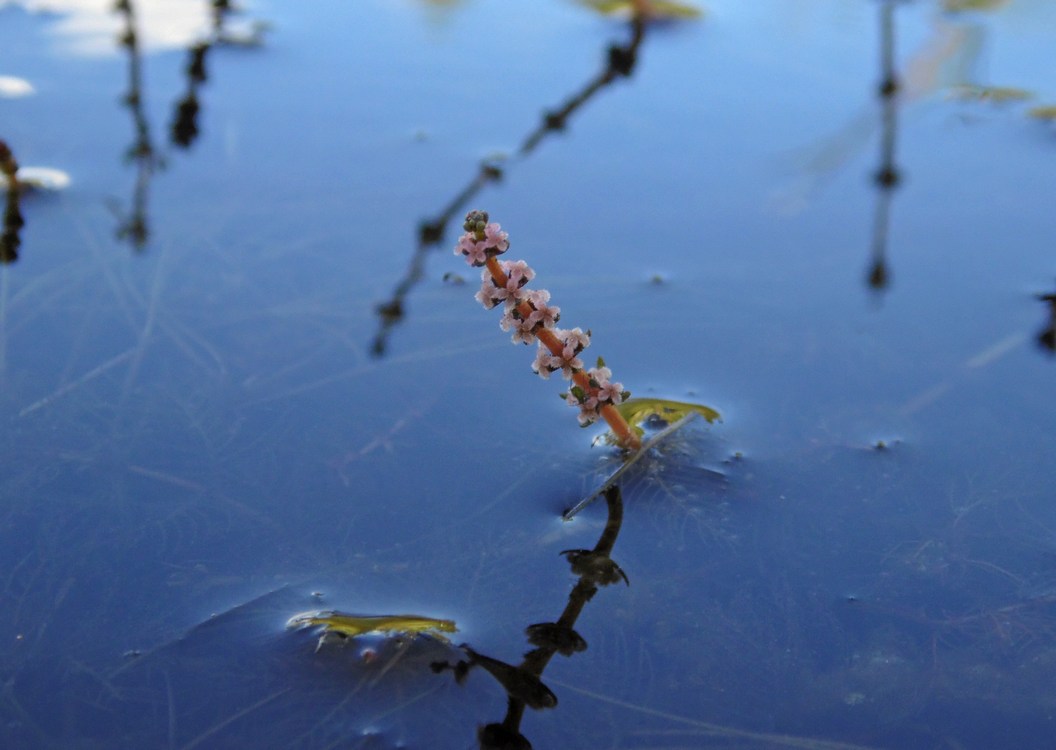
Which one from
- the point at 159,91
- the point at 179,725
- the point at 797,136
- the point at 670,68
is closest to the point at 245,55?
the point at 159,91

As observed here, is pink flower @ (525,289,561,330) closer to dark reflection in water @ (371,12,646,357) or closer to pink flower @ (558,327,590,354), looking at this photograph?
pink flower @ (558,327,590,354)

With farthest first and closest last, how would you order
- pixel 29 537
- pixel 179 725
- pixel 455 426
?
1. pixel 455 426
2. pixel 29 537
3. pixel 179 725

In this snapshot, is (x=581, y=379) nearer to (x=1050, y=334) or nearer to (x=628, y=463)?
(x=628, y=463)

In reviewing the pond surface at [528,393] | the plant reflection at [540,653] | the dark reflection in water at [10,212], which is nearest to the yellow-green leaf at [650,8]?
the pond surface at [528,393]

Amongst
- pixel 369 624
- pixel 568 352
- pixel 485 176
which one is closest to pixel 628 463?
pixel 568 352

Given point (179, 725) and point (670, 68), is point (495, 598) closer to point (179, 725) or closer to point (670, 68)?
point (179, 725)

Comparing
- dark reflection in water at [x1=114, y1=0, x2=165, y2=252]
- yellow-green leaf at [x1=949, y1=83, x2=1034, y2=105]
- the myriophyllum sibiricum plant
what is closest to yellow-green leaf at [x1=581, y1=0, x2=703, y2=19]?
yellow-green leaf at [x1=949, y1=83, x2=1034, y2=105]

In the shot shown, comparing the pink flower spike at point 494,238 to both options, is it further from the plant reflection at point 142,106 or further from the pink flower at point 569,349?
the plant reflection at point 142,106
